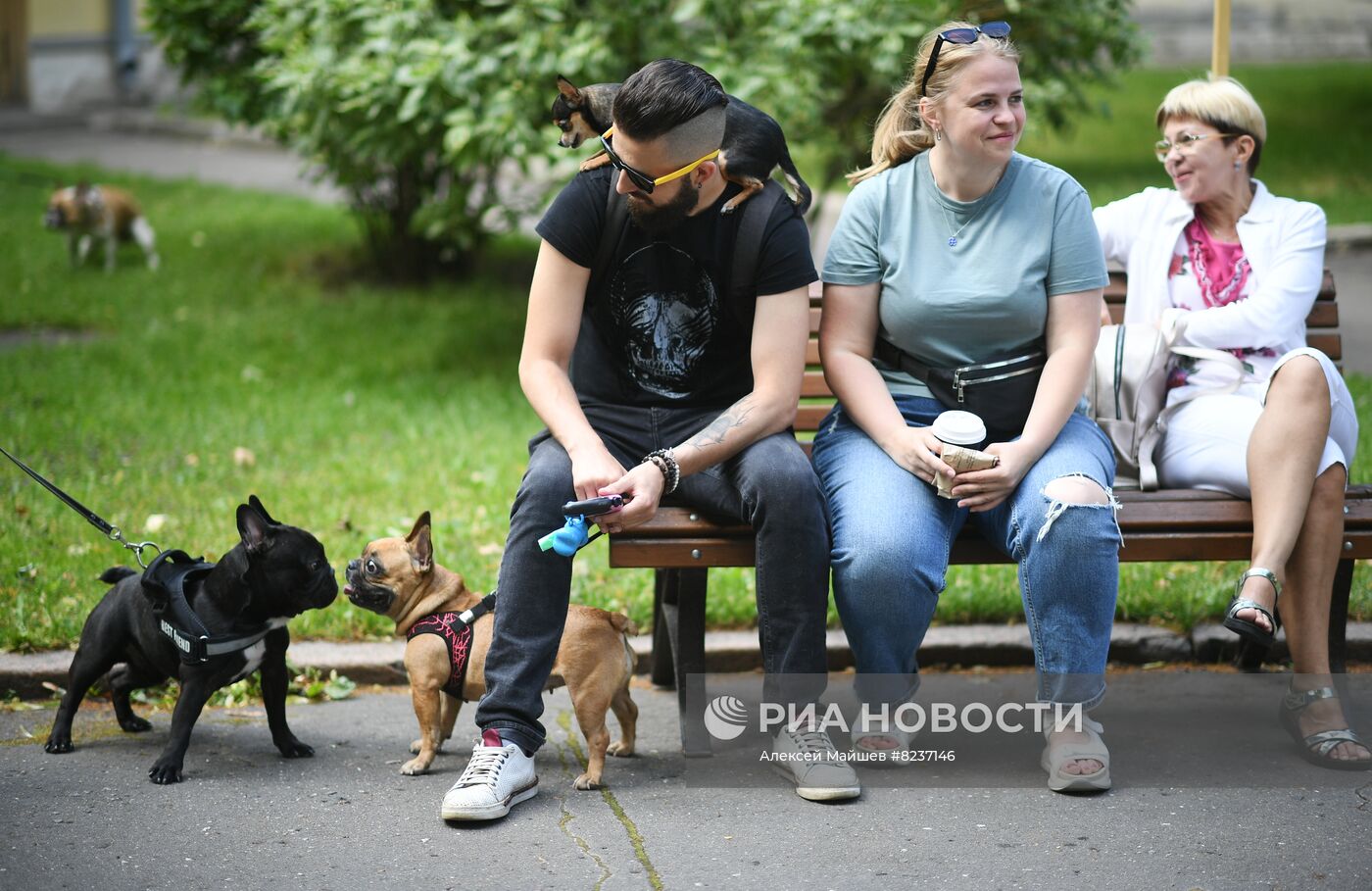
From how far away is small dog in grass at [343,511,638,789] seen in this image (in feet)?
11.7

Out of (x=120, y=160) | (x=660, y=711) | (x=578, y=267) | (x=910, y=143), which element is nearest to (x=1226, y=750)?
(x=660, y=711)

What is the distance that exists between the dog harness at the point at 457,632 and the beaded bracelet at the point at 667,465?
1.76 feet

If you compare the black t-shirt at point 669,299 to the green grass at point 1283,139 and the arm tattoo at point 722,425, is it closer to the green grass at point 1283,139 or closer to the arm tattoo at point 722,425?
the arm tattoo at point 722,425

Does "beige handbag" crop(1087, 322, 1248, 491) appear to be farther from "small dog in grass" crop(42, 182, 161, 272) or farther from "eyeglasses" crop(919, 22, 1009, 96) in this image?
"small dog in grass" crop(42, 182, 161, 272)

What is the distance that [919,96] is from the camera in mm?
3854

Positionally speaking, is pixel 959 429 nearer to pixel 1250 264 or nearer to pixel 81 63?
pixel 1250 264

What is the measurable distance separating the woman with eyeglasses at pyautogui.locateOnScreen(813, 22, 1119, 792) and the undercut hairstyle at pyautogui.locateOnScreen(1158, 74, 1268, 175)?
61cm

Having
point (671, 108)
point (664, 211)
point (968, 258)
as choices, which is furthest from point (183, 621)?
point (968, 258)

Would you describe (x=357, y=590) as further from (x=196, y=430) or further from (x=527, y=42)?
(x=527, y=42)

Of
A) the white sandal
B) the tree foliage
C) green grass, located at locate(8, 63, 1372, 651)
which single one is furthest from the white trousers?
the tree foliage

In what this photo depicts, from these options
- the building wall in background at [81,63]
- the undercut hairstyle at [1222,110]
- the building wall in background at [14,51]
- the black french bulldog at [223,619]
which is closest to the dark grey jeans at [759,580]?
the black french bulldog at [223,619]

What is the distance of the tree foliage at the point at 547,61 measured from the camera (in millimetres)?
6824

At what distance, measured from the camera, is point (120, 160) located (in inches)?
663

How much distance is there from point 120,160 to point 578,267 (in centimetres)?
1493
